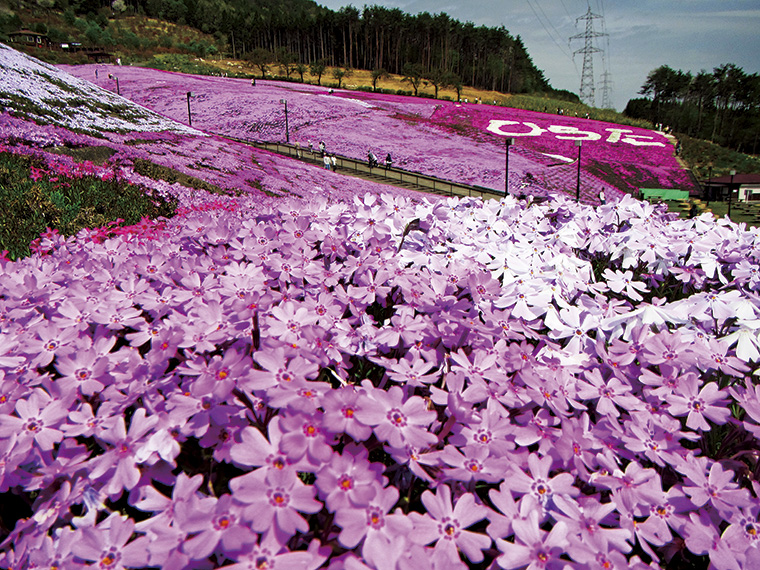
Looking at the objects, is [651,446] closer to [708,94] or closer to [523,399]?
[523,399]

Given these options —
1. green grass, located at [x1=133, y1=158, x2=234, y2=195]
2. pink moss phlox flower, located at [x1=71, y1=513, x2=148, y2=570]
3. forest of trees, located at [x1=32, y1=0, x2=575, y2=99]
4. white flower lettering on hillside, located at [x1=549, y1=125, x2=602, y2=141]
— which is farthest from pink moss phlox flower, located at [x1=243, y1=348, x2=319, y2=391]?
forest of trees, located at [x1=32, y1=0, x2=575, y2=99]

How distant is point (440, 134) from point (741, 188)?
36351mm

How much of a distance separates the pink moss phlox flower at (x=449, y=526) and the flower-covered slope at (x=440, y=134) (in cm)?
2881

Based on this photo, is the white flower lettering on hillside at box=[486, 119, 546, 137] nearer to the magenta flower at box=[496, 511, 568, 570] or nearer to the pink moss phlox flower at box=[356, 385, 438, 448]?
the pink moss phlox flower at box=[356, 385, 438, 448]

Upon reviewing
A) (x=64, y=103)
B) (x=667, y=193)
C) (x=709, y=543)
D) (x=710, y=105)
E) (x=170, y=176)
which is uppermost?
(x=710, y=105)

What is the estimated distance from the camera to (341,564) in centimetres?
73

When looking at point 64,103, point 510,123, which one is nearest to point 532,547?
point 64,103

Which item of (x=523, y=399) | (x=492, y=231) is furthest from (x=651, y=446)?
(x=492, y=231)

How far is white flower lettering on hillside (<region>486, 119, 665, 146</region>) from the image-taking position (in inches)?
1503

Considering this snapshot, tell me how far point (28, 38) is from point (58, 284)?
378 feet

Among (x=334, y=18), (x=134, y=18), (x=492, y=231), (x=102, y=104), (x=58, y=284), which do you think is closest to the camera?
(x=58, y=284)

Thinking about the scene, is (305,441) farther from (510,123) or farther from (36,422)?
(510,123)

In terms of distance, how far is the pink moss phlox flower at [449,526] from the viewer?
77 centimetres

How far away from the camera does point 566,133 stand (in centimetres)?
3888
